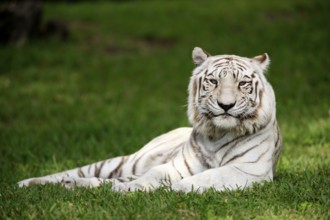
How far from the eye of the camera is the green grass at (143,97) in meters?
4.46

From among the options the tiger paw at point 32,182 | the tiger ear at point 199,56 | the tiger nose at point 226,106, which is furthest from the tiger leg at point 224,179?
the tiger paw at point 32,182

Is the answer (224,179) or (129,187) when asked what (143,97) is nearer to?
(129,187)

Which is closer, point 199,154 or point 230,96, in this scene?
point 230,96

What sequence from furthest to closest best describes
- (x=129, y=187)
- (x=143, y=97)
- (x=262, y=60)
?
(x=143, y=97) → (x=262, y=60) → (x=129, y=187)

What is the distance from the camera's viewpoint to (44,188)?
508 centimetres

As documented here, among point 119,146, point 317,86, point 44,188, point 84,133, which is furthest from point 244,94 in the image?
point 317,86

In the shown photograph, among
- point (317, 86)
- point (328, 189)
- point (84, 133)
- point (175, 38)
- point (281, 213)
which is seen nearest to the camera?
point (281, 213)

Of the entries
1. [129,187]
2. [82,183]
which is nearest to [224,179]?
[129,187]

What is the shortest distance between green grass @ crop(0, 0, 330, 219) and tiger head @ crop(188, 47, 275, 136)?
548 millimetres

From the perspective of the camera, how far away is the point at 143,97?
1094 cm

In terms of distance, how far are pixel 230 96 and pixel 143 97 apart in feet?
20.3

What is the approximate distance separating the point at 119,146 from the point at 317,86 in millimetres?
4413

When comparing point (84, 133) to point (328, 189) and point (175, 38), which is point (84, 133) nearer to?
point (328, 189)

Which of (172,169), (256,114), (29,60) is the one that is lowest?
(29,60)
